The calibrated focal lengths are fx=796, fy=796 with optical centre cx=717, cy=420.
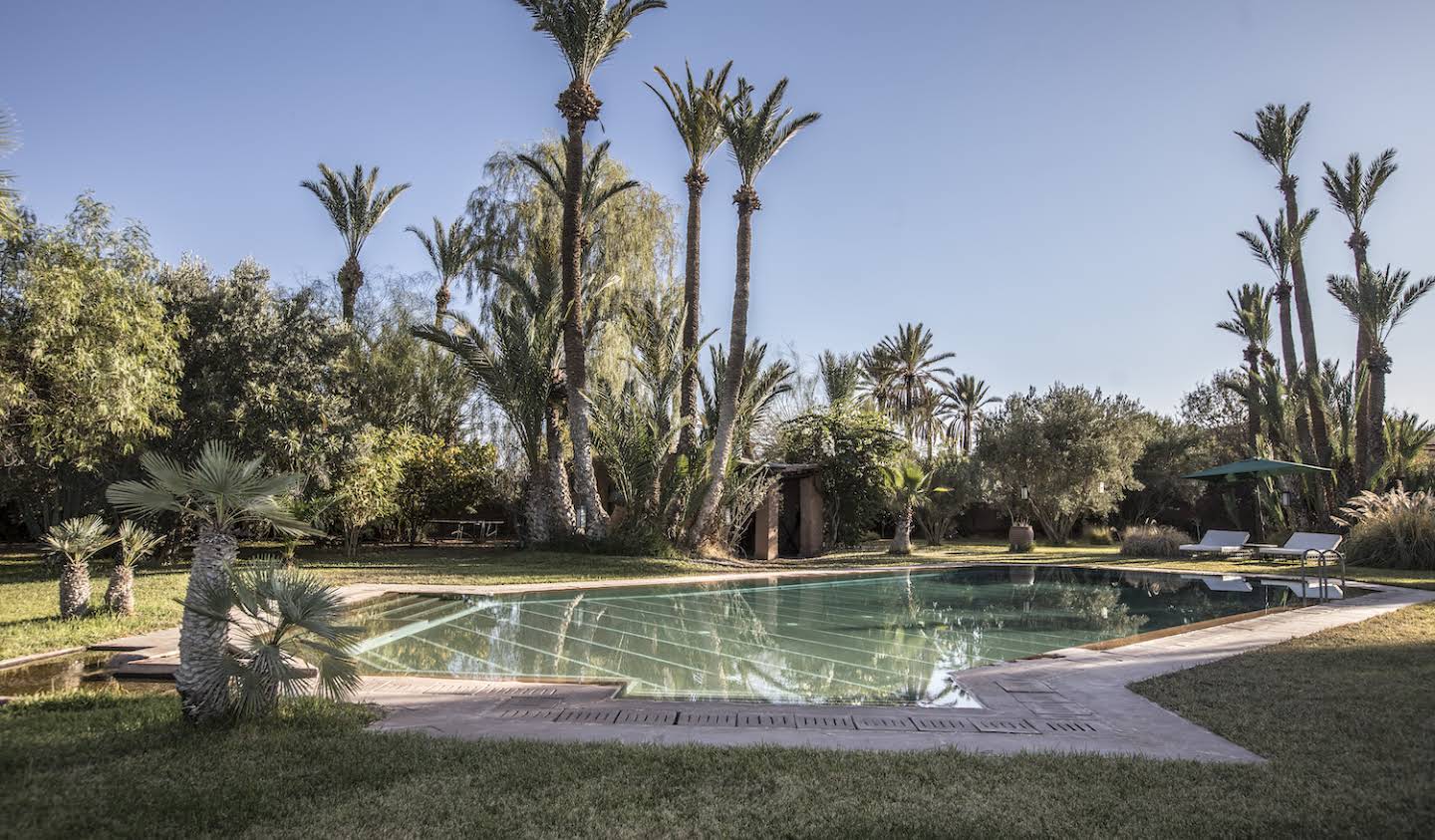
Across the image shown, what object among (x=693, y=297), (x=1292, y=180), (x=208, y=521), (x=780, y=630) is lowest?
(x=780, y=630)

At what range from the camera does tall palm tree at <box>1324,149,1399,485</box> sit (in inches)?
833

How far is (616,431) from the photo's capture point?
17578 millimetres

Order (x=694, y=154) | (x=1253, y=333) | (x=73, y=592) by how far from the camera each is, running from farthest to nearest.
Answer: (x=1253, y=333), (x=694, y=154), (x=73, y=592)

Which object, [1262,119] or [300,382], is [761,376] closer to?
[300,382]

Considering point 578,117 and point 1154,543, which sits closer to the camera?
point 578,117

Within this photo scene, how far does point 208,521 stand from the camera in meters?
4.66

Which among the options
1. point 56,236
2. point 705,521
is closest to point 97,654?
point 56,236

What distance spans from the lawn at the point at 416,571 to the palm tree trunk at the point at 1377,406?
6.33 m

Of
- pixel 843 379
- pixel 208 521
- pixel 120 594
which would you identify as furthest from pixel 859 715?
pixel 843 379

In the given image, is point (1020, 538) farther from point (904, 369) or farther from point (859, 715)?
point (859, 715)

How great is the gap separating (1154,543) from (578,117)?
706 inches

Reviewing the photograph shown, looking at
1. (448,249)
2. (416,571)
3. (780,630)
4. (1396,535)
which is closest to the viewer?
(780,630)

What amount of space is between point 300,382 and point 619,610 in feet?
28.6

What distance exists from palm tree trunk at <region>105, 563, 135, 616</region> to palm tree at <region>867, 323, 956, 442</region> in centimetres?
3428
